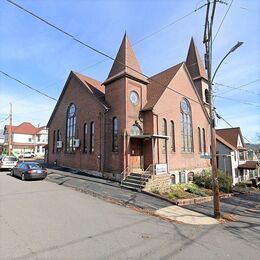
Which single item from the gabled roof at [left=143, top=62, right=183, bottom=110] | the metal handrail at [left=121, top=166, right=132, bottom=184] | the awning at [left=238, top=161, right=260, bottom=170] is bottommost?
the awning at [left=238, top=161, right=260, bottom=170]

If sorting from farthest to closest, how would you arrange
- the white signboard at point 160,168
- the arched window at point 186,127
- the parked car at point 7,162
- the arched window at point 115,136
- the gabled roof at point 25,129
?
the gabled roof at point 25,129, the arched window at point 186,127, the parked car at point 7,162, the arched window at point 115,136, the white signboard at point 160,168

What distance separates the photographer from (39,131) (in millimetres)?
65688

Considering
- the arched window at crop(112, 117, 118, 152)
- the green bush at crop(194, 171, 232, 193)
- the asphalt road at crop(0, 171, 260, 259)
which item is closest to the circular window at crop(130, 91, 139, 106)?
the arched window at crop(112, 117, 118, 152)

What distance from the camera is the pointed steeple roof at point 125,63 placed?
1986cm

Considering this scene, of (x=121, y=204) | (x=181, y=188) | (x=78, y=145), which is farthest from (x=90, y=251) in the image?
(x=78, y=145)

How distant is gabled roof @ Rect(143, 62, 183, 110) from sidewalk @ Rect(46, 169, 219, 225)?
8146 mm

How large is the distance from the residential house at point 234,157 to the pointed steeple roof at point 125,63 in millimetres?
20413

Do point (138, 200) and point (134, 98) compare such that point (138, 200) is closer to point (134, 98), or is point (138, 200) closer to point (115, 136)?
point (115, 136)

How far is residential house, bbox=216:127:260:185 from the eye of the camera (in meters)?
34.9

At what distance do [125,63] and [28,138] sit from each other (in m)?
54.9

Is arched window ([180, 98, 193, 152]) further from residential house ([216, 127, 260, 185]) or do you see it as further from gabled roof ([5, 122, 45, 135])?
gabled roof ([5, 122, 45, 135])

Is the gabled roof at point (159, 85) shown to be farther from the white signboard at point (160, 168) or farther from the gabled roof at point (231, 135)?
the gabled roof at point (231, 135)

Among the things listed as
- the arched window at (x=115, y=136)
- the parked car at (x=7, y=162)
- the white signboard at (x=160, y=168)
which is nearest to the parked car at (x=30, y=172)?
the arched window at (x=115, y=136)

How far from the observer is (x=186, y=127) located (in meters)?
25.0
